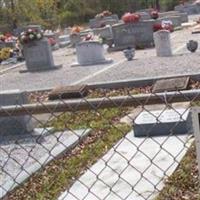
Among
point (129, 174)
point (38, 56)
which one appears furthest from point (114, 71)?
point (129, 174)

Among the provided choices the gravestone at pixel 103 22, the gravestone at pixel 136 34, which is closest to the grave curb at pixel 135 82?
the gravestone at pixel 136 34

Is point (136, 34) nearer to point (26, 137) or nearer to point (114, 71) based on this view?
point (114, 71)

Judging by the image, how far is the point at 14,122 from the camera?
770cm

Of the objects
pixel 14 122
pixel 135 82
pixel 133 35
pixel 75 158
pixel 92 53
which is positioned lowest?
pixel 133 35

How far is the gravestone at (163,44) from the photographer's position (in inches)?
594

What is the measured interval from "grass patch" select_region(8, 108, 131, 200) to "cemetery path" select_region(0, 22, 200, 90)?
3.79 meters

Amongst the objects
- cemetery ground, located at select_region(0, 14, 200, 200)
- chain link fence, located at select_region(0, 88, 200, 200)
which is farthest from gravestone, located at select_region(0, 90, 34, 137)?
cemetery ground, located at select_region(0, 14, 200, 200)

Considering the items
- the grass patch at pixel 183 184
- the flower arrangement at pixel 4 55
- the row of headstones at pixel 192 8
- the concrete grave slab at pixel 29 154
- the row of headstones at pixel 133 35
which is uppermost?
the grass patch at pixel 183 184

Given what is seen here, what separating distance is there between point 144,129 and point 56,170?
1.28 m

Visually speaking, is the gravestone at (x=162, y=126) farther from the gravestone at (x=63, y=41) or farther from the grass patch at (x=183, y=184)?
the gravestone at (x=63, y=41)

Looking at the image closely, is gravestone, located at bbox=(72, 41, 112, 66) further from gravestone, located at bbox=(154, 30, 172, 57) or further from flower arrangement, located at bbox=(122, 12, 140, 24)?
flower arrangement, located at bbox=(122, 12, 140, 24)

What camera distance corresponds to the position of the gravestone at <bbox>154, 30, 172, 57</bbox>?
49.5ft

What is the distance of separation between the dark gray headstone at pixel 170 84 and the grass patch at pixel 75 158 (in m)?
1.19

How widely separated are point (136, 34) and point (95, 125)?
36.6 ft
